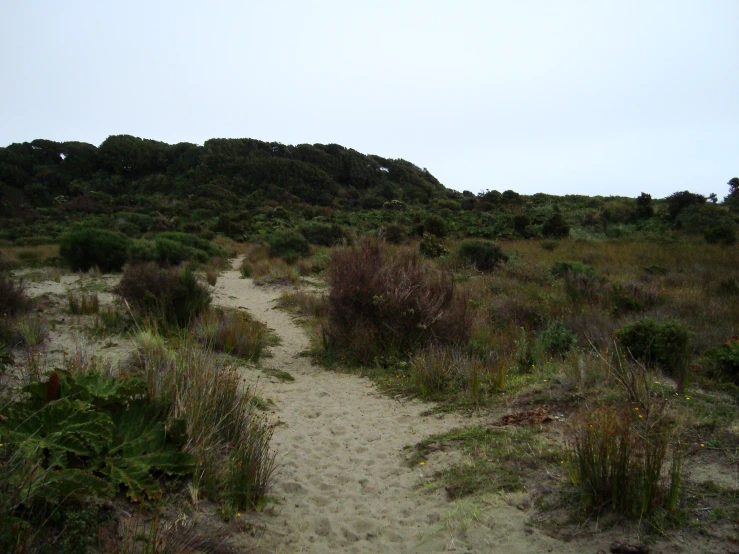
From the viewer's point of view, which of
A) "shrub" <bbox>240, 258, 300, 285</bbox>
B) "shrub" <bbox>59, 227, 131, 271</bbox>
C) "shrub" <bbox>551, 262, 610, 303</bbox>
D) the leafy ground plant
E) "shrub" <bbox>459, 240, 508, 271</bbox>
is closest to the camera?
the leafy ground plant

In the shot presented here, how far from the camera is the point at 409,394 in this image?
21.1ft

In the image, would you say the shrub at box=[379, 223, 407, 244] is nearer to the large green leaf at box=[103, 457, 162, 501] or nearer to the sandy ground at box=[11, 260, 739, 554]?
the sandy ground at box=[11, 260, 739, 554]

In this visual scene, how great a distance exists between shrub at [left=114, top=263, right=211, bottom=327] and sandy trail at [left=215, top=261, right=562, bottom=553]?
2.44m

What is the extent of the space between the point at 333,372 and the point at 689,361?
4.69m

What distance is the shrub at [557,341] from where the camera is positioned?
7184 millimetres

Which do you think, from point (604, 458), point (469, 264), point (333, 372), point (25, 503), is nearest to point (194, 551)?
point (25, 503)

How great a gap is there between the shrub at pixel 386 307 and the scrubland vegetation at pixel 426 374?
0.03 m

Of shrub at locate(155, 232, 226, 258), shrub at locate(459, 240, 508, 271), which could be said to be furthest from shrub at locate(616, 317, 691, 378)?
shrub at locate(155, 232, 226, 258)

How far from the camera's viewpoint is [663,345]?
238 inches

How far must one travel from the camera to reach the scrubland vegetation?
116 inches

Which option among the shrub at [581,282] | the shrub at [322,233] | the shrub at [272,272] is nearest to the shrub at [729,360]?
the shrub at [581,282]

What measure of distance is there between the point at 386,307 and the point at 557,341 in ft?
8.35

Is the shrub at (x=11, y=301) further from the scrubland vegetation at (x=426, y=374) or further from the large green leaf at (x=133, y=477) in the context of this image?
the large green leaf at (x=133, y=477)

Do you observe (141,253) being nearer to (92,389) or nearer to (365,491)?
(92,389)
